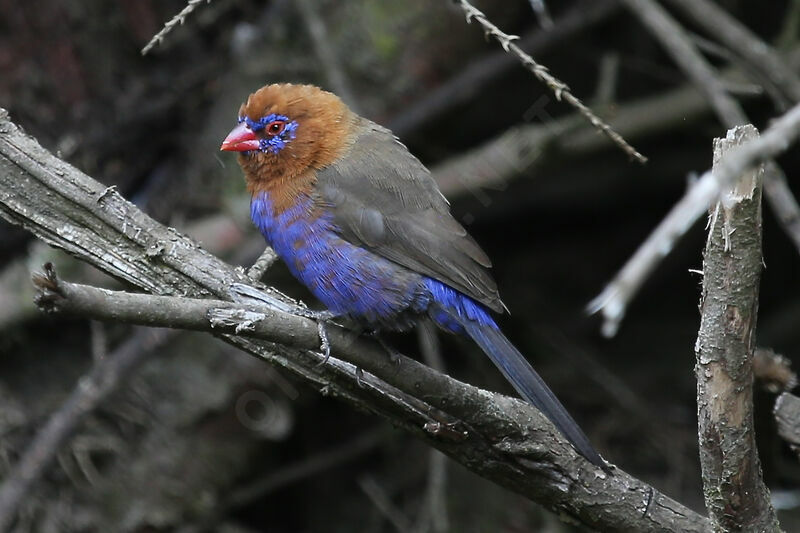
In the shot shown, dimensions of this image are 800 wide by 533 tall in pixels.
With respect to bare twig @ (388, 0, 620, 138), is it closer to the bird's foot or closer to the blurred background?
the blurred background

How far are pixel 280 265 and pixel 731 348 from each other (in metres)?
2.91

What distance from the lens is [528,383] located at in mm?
3004

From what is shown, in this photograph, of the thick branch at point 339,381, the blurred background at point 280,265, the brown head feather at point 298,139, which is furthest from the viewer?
the blurred background at point 280,265

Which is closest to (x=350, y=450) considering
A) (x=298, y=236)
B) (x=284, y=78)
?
(x=284, y=78)

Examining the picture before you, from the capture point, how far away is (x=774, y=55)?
4648 millimetres

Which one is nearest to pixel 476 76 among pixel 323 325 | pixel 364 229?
pixel 364 229

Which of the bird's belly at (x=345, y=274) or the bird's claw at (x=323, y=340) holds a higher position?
the bird's belly at (x=345, y=274)

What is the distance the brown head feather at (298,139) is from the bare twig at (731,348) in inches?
57.0

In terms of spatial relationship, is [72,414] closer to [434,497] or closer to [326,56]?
[434,497]

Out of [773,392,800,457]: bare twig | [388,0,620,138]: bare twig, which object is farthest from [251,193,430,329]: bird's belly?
[388,0,620,138]: bare twig

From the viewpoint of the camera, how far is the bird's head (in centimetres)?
353

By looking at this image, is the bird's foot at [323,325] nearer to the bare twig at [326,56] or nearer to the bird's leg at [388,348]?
the bird's leg at [388,348]

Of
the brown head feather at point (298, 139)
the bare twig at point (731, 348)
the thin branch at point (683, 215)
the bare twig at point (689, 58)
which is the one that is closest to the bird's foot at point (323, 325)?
the brown head feather at point (298, 139)

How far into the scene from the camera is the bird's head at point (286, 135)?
3.53 meters
